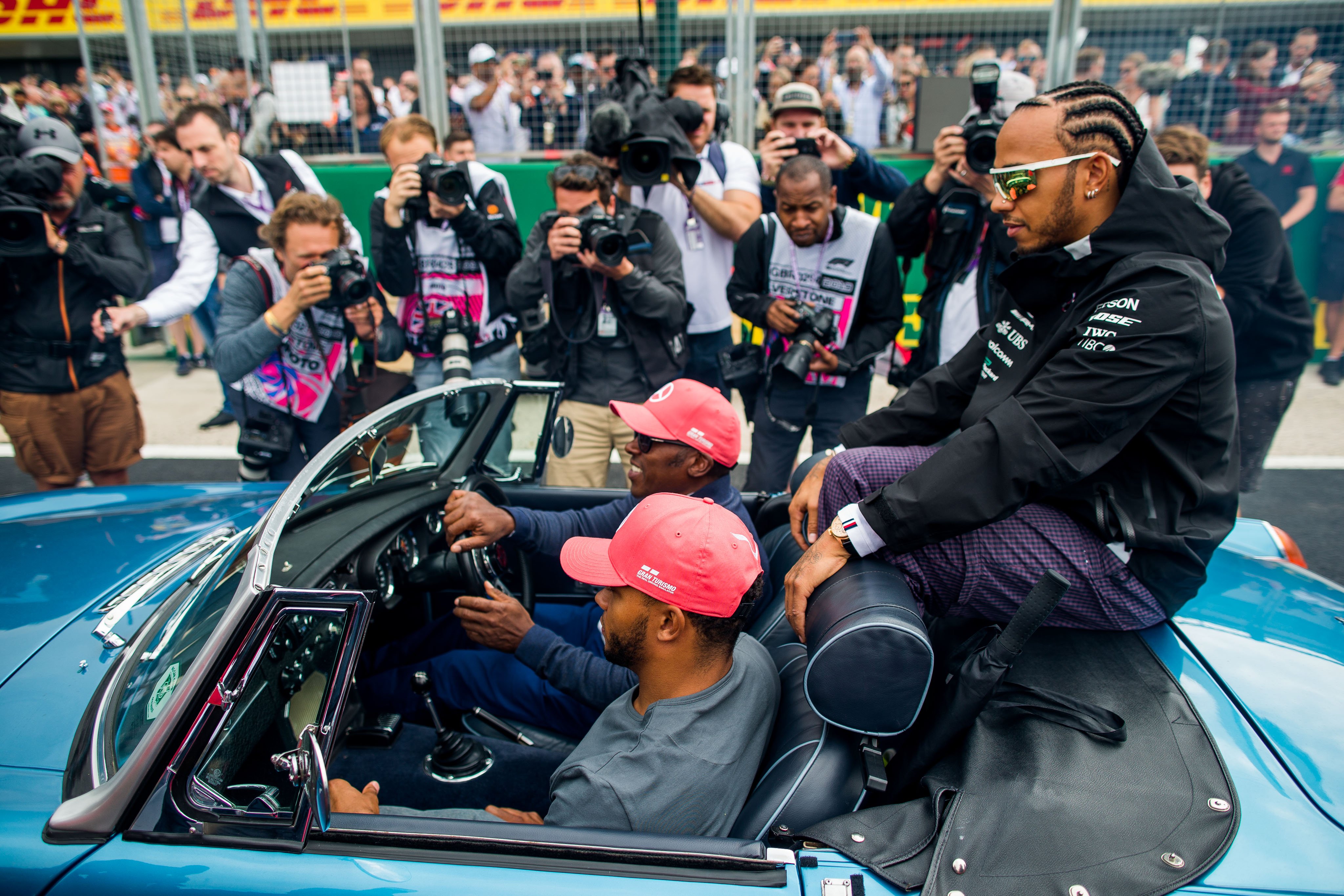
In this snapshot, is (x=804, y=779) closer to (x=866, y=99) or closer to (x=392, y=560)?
(x=392, y=560)

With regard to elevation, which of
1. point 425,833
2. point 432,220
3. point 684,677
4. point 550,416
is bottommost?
point 425,833

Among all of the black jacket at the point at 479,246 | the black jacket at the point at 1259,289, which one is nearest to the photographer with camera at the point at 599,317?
the black jacket at the point at 479,246

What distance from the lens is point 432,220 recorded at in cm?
420

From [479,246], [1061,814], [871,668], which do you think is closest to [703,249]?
[479,246]

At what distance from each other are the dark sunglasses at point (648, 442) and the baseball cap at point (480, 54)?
19.6 ft

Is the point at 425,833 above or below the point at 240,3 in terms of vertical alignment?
below

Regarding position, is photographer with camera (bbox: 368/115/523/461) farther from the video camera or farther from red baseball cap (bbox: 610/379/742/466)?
red baseball cap (bbox: 610/379/742/466)

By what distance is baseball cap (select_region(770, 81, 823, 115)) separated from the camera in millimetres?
4262

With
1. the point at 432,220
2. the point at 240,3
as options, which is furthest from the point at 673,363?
the point at 240,3

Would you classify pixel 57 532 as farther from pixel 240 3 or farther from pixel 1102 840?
pixel 240 3

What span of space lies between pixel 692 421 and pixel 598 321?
1.48 metres

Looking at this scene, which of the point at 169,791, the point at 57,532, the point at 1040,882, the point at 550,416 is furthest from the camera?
the point at 550,416

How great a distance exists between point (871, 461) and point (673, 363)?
76.9 inches

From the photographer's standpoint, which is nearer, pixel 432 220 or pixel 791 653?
pixel 791 653
